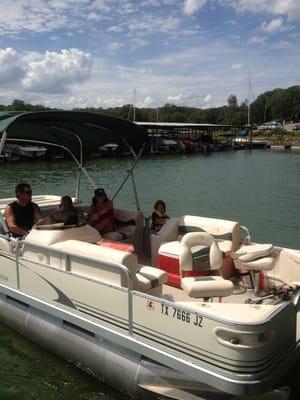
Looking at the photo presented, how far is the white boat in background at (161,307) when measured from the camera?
3752mm

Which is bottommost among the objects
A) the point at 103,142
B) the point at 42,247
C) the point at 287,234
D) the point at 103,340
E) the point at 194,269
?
the point at 287,234

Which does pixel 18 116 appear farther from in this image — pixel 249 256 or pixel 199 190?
pixel 199 190

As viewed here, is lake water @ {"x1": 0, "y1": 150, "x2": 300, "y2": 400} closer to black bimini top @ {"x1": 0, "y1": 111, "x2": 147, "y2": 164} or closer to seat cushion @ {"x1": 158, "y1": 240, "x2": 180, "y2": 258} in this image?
seat cushion @ {"x1": 158, "y1": 240, "x2": 180, "y2": 258}

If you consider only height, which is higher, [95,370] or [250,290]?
[250,290]

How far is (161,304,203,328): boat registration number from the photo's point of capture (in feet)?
12.6

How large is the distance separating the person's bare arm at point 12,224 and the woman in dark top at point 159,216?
2.08 meters

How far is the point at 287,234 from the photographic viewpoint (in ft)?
46.0

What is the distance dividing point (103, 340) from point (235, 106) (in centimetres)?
14523

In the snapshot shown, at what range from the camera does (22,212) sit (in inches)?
263

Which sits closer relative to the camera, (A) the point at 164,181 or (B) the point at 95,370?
(B) the point at 95,370

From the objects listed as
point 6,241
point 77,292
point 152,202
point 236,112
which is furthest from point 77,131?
point 236,112

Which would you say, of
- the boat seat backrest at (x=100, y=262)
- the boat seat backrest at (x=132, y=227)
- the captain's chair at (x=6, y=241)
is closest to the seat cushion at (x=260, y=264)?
the boat seat backrest at (x=100, y=262)

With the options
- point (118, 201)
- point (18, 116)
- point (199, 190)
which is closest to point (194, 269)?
point (18, 116)

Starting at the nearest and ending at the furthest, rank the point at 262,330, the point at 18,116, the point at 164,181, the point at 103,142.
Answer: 1. the point at 262,330
2. the point at 18,116
3. the point at 103,142
4. the point at 164,181
